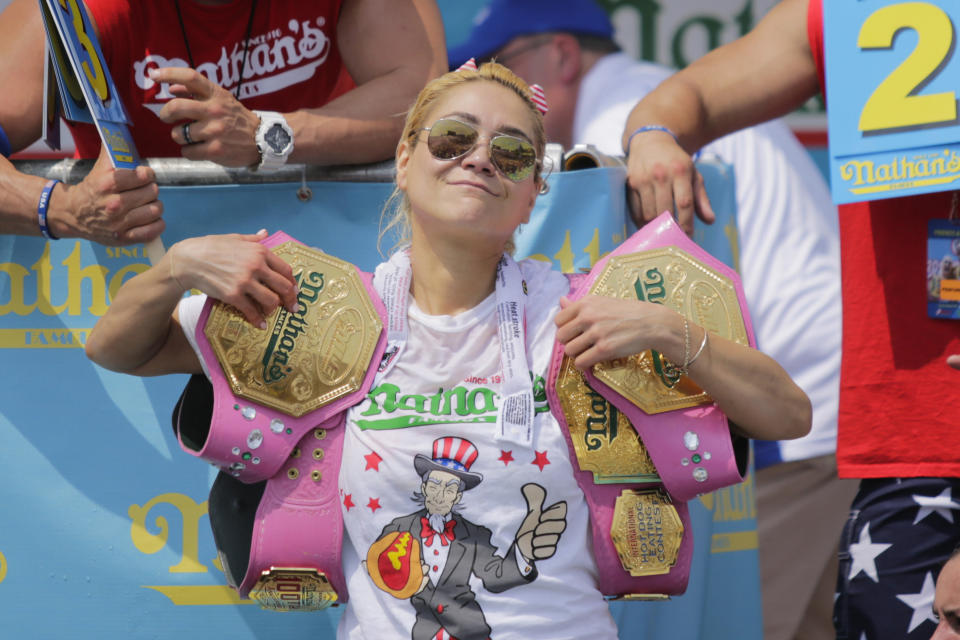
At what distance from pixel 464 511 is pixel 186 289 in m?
0.60

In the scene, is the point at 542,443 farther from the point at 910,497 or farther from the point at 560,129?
the point at 560,129

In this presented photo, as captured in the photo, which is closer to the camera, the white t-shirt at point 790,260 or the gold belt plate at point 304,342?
the gold belt plate at point 304,342

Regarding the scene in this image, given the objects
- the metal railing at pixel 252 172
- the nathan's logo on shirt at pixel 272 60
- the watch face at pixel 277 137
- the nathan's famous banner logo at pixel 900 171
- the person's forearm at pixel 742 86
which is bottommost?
the nathan's famous banner logo at pixel 900 171

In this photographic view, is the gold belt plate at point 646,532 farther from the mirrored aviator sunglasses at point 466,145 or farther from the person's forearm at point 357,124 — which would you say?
the person's forearm at point 357,124

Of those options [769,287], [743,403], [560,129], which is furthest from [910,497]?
[560,129]

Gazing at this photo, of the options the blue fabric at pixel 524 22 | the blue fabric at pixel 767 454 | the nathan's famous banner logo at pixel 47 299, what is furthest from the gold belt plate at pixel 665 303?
the blue fabric at pixel 524 22

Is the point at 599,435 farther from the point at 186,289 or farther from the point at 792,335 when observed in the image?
the point at 792,335

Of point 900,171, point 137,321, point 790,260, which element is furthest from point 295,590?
point 790,260

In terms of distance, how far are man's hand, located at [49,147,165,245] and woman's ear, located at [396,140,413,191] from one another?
51 cm

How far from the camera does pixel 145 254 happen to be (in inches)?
99.4

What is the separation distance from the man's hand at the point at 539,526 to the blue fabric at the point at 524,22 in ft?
10.2

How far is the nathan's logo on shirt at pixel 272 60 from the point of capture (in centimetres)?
262

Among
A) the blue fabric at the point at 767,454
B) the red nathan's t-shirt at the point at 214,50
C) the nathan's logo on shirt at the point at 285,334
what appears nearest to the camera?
the nathan's logo on shirt at the point at 285,334

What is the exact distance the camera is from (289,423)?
2.01m
